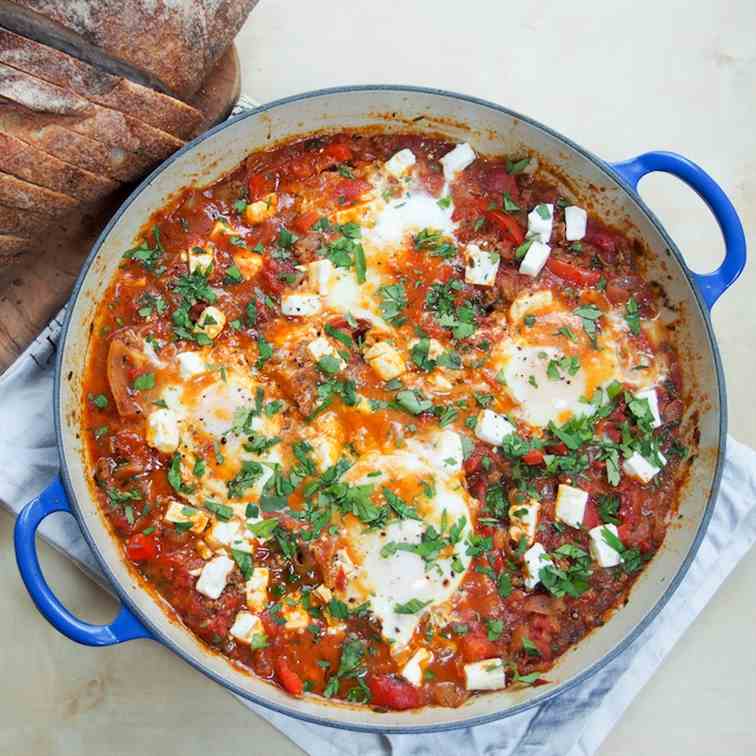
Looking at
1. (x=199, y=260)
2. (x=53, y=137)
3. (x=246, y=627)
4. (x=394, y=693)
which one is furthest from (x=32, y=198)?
(x=394, y=693)

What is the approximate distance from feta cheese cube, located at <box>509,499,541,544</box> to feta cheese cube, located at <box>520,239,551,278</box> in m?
1.10

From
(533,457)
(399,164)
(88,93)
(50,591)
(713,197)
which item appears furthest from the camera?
(399,164)

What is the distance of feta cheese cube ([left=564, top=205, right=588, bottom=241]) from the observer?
14.3ft

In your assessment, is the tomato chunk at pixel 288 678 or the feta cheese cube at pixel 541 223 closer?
the tomato chunk at pixel 288 678

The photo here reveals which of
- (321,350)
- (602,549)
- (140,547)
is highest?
(602,549)

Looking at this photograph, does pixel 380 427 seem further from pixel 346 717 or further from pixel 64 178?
pixel 64 178

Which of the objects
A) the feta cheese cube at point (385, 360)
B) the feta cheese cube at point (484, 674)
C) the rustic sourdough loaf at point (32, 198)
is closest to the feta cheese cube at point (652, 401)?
the feta cheese cube at point (385, 360)

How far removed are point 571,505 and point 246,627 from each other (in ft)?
5.29

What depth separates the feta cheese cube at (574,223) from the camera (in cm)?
437

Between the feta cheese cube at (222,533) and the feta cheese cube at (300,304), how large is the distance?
1.02m

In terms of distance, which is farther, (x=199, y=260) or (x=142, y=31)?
(x=199, y=260)

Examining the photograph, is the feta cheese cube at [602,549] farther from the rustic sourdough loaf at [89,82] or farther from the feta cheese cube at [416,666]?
the rustic sourdough loaf at [89,82]

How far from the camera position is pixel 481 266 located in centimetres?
426

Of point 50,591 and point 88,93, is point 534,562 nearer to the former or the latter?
point 50,591
